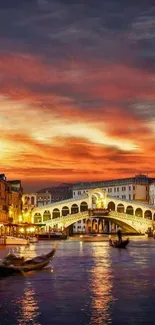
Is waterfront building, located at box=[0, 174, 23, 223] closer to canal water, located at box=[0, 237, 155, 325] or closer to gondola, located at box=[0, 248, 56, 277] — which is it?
gondola, located at box=[0, 248, 56, 277]

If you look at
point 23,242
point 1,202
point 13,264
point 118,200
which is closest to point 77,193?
point 118,200

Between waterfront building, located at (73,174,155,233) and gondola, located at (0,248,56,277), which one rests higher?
waterfront building, located at (73,174,155,233)

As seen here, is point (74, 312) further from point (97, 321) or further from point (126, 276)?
point (126, 276)

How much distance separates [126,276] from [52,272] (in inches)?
143

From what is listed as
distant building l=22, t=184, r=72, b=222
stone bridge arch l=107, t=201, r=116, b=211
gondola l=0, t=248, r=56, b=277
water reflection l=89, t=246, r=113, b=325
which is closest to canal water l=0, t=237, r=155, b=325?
water reflection l=89, t=246, r=113, b=325

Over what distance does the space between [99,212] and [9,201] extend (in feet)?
74.0

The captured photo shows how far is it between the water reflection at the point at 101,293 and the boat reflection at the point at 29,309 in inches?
63.4

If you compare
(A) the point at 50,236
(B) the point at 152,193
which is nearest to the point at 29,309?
(A) the point at 50,236

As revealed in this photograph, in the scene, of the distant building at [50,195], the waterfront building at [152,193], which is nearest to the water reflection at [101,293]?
the waterfront building at [152,193]

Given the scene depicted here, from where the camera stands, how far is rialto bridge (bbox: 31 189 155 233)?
11025 cm

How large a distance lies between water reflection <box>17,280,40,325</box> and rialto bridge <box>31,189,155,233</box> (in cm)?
8520

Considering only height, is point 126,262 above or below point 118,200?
below

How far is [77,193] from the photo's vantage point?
169000 millimetres

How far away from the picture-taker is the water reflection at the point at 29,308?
60.2 ft
